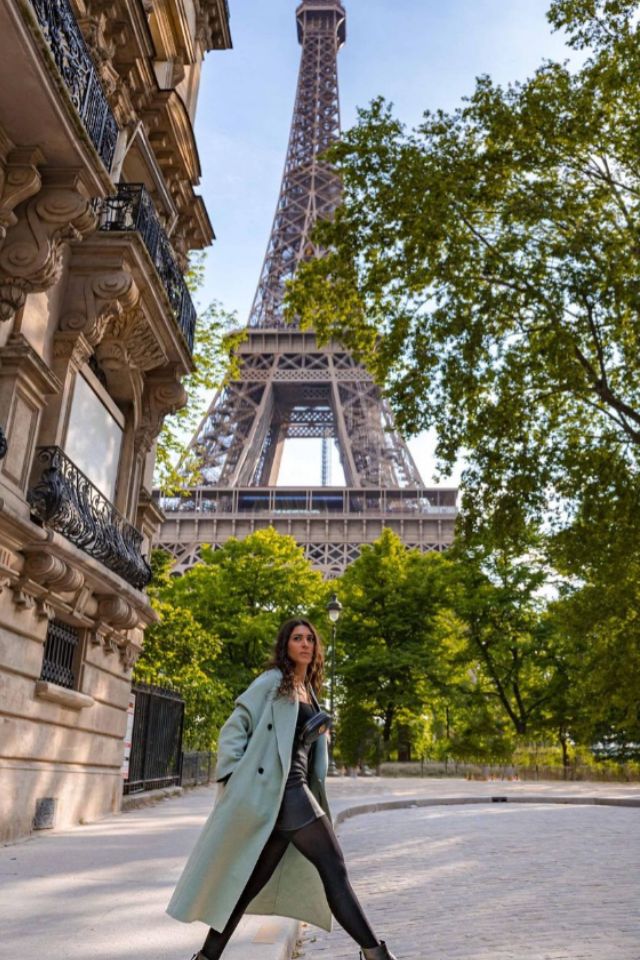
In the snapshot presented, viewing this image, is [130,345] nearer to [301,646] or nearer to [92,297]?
[92,297]

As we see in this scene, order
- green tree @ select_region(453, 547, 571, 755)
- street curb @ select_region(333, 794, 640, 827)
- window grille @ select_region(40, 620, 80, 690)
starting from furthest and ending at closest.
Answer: green tree @ select_region(453, 547, 571, 755)
street curb @ select_region(333, 794, 640, 827)
window grille @ select_region(40, 620, 80, 690)

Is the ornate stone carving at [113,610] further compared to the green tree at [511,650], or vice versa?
the green tree at [511,650]

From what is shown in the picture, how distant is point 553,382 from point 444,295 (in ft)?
8.95

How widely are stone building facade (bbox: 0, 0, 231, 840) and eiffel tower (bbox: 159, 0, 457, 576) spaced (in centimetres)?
3587

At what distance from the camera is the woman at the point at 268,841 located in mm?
4141

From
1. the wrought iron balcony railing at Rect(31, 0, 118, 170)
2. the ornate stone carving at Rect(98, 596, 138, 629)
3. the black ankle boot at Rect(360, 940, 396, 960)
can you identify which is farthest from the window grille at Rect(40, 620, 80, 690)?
the black ankle boot at Rect(360, 940, 396, 960)

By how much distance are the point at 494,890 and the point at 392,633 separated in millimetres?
32742

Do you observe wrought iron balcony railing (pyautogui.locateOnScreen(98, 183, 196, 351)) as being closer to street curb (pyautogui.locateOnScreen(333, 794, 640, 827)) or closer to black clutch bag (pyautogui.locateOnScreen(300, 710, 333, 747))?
black clutch bag (pyautogui.locateOnScreen(300, 710, 333, 747))

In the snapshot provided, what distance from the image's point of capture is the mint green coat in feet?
13.6

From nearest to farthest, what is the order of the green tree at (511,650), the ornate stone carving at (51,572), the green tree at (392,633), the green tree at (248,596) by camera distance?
1. the ornate stone carving at (51,572)
2. the green tree at (248,596)
3. the green tree at (392,633)
4. the green tree at (511,650)

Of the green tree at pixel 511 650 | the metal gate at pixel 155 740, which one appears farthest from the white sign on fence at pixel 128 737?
the green tree at pixel 511 650

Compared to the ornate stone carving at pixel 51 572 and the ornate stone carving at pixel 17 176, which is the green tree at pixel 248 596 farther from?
the ornate stone carving at pixel 17 176

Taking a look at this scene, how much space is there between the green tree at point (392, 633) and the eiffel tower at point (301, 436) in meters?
13.1

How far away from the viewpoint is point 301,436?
3049 inches
